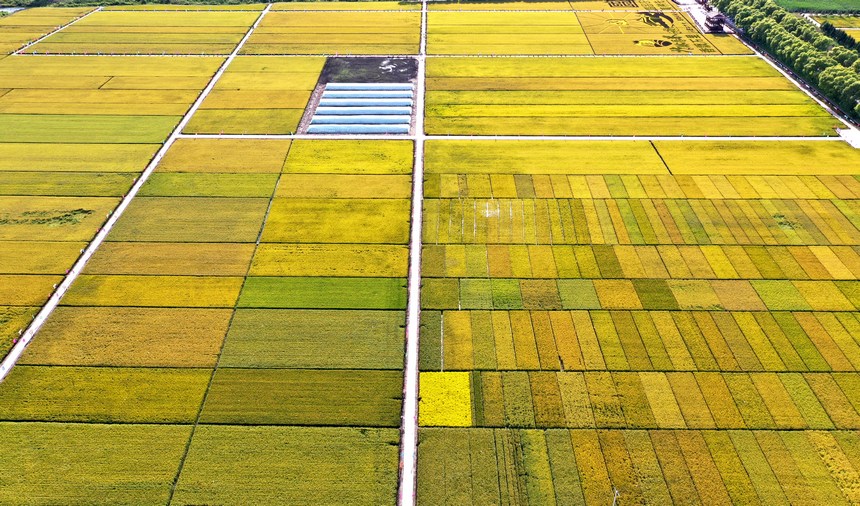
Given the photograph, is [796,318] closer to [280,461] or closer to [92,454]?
[280,461]

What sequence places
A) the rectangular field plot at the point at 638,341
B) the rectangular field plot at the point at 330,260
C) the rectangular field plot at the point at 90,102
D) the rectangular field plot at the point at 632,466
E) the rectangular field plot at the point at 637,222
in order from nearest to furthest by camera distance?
the rectangular field plot at the point at 632,466 → the rectangular field plot at the point at 638,341 → the rectangular field plot at the point at 330,260 → the rectangular field plot at the point at 637,222 → the rectangular field plot at the point at 90,102

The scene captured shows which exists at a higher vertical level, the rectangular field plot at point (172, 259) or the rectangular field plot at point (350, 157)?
the rectangular field plot at point (350, 157)

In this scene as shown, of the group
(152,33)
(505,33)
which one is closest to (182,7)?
(152,33)

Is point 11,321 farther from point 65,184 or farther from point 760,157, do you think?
point 760,157

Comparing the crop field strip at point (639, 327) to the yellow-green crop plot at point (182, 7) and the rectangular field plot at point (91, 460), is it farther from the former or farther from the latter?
the yellow-green crop plot at point (182, 7)

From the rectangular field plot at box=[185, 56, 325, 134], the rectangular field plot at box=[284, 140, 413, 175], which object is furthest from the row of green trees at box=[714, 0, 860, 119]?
the rectangular field plot at box=[185, 56, 325, 134]

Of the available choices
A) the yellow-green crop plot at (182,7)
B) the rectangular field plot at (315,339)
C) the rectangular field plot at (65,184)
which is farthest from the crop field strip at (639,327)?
the yellow-green crop plot at (182,7)
